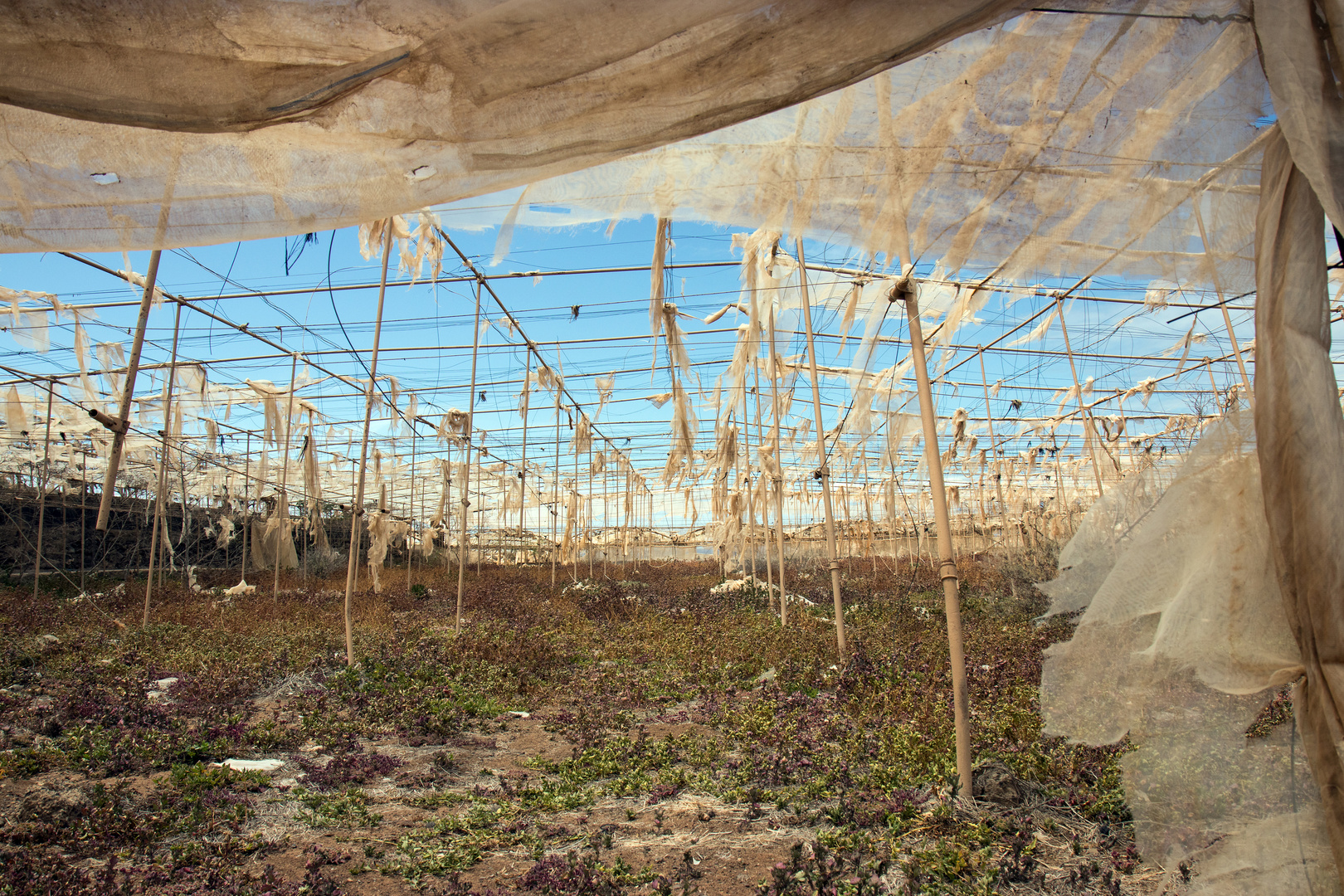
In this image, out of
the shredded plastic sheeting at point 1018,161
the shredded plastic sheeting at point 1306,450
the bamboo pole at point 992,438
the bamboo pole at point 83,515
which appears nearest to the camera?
the shredded plastic sheeting at point 1306,450

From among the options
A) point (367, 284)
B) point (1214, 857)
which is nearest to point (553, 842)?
point (1214, 857)

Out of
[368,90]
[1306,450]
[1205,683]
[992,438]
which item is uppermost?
[992,438]

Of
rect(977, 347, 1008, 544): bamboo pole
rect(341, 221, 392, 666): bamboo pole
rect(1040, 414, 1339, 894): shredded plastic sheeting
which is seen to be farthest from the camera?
rect(977, 347, 1008, 544): bamboo pole

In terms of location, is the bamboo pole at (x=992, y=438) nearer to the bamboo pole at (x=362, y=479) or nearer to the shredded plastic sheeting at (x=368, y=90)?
the bamboo pole at (x=362, y=479)

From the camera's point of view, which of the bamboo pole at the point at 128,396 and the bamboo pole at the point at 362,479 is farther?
the bamboo pole at the point at 362,479

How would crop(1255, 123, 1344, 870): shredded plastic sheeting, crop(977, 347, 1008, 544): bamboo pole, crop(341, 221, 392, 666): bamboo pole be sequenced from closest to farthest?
1. crop(1255, 123, 1344, 870): shredded plastic sheeting
2. crop(341, 221, 392, 666): bamboo pole
3. crop(977, 347, 1008, 544): bamboo pole

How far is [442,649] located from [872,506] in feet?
95.7

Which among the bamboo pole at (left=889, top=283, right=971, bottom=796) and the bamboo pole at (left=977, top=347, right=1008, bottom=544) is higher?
the bamboo pole at (left=977, top=347, right=1008, bottom=544)

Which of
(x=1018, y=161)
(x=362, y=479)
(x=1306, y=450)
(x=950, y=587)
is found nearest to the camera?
(x=1306, y=450)

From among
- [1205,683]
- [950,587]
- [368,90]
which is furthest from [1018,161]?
[368,90]

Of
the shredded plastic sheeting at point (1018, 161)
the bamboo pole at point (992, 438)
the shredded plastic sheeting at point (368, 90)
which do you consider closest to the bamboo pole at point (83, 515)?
the shredded plastic sheeting at point (368, 90)

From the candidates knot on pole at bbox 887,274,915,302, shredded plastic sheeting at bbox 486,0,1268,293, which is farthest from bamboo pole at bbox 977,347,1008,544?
shredded plastic sheeting at bbox 486,0,1268,293

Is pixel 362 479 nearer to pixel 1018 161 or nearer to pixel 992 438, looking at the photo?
pixel 1018 161

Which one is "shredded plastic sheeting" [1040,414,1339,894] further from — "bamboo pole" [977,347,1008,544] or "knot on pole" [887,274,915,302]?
"bamboo pole" [977,347,1008,544]
